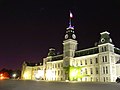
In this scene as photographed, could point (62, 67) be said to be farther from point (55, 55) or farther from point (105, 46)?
point (105, 46)

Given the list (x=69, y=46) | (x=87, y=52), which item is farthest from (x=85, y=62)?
(x=69, y=46)

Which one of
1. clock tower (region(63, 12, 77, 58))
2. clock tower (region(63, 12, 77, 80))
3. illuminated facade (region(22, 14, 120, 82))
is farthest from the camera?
clock tower (region(63, 12, 77, 58))

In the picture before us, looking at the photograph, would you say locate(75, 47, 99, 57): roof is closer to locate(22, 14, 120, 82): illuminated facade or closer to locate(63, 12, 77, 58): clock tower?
locate(22, 14, 120, 82): illuminated facade

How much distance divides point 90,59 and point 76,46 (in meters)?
14.8

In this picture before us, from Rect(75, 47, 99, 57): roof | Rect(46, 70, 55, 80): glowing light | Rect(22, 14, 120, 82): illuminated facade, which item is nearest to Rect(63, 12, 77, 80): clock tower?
Rect(22, 14, 120, 82): illuminated facade

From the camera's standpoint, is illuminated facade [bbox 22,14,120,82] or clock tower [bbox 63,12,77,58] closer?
illuminated facade [bbox 22,14,120,82]

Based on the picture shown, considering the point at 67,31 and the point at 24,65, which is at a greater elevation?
the point at 67,31

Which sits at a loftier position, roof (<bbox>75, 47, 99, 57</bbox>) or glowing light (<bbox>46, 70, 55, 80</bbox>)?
roof (<bbox>75, 47, 99, 57</bbox>)

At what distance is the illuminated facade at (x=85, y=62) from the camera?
6444 cm

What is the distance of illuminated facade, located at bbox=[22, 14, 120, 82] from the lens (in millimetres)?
64438

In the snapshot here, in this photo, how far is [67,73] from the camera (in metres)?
78.5

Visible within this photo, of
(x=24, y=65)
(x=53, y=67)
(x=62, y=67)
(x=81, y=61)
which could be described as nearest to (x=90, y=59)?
(x=81, y=61)

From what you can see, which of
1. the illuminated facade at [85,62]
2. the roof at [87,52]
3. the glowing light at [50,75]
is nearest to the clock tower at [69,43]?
the illuminated facade at [85,62]

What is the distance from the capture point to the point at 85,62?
75.2 meters
